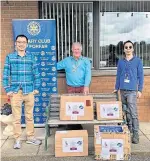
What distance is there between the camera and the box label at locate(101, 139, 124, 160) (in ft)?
15.8

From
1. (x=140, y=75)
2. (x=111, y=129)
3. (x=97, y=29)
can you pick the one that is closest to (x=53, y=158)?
(x=111, y=129)

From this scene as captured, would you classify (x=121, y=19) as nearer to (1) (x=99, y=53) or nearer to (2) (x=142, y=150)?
(1) (x=99, y=53)

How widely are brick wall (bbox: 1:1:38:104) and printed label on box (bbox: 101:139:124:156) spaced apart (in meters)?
3.01

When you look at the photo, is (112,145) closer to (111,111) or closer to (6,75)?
(111,111)

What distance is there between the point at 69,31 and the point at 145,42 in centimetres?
162

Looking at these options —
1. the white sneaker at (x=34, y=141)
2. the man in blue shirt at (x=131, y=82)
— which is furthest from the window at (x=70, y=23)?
the white sneaker at (x=34, y=141)

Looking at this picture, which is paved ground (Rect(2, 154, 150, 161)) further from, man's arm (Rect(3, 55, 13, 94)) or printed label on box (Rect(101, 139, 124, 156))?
man's arm (Rect(3, 55, 13, 94))

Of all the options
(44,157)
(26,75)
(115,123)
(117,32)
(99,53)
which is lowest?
(44,157)

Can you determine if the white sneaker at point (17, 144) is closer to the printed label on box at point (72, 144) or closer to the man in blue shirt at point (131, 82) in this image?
the printed label on box at point (72, 144)

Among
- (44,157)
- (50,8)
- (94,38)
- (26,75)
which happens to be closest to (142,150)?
(44,157)

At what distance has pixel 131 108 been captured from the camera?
5430 mm

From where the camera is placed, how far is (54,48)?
6367mm

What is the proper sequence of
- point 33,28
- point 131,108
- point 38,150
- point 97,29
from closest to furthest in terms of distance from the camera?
1. point 38,150
2. point 131,108
3. point 33,28
4. point 97,29

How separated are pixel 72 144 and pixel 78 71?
4.53ft
